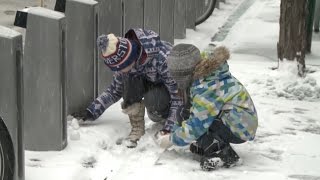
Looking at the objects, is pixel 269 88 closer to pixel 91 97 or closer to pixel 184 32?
pixel 91 97

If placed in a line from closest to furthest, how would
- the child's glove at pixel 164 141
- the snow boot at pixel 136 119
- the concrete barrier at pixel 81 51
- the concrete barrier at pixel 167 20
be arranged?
the child's glove at pixel 164 141 → the snow boot at pixel 136 119 → the concrete barrier at pixel 81 51 → the concrete barrier at pixel 167 20

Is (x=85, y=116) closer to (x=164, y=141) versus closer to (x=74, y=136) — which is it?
(x=74, y=136)

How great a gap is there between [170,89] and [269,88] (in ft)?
6.42

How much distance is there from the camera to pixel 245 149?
15.1 ft

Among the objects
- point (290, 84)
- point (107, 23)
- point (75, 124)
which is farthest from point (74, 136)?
point (290, 84)

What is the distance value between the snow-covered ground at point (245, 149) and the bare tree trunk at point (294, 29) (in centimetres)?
11

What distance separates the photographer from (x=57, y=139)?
4254mm

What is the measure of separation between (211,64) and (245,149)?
2.97ft

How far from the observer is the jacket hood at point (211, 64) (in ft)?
13.1

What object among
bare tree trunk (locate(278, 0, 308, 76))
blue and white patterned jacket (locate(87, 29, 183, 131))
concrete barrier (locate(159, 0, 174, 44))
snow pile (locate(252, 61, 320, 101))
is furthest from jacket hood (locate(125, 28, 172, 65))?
concrete barrier (locate(159, 0, 174, 44))

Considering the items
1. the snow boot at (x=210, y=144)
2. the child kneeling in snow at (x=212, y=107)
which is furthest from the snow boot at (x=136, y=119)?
the snow boot at (x=210, y=144)

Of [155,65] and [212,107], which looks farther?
[155,65]

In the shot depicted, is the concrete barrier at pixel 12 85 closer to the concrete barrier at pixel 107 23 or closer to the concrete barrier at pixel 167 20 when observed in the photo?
the concrete barrier at pixel 107 23

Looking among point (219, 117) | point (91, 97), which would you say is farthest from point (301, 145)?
point (91, 97)
